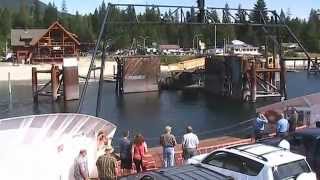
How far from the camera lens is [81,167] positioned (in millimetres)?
12680

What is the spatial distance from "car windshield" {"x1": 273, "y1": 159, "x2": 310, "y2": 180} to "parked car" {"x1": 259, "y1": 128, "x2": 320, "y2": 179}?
1.43 metres

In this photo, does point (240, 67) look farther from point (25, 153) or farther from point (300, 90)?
point (25, 153)

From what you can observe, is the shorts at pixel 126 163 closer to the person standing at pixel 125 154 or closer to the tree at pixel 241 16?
the person standing at pixel 125 154

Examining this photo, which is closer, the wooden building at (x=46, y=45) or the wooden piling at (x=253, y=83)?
the wooden piling at (x=253, y=83)

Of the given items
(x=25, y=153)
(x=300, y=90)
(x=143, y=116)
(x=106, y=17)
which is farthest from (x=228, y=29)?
(x=25, y=153)

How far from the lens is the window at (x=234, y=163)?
10625 millimetres

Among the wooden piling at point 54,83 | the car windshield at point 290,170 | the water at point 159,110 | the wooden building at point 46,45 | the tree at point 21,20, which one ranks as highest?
the tree at point 21,20

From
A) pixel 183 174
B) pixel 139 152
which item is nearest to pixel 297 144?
pixel 139 152

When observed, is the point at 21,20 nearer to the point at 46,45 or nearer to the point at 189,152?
the point at 46,45

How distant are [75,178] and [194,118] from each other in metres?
41.5

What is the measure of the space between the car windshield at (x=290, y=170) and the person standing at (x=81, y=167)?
4.43m

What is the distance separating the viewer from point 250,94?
2640 inches

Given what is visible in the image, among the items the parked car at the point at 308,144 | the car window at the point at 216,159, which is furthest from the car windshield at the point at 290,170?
the parked car at the point at 308,144

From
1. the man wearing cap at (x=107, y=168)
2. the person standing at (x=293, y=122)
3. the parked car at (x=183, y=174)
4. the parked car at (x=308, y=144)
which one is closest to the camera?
the parked car at (x=183, y=174)
